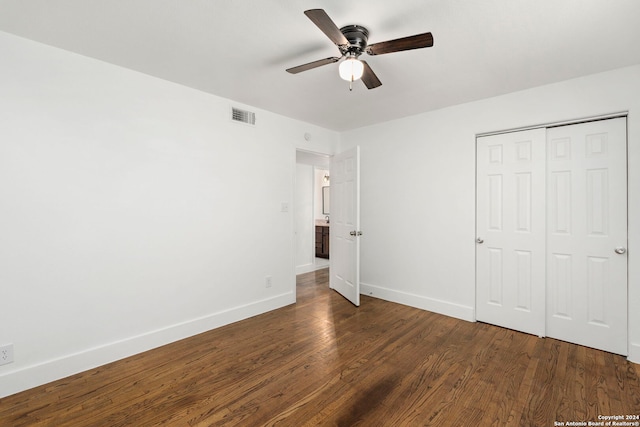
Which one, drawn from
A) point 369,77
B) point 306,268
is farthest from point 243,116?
point 306,268

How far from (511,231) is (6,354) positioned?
4541mm

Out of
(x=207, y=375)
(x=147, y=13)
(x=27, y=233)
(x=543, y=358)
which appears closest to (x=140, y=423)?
(x=207, y=375)

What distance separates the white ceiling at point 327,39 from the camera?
5.84ft

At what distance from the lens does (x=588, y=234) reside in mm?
2771

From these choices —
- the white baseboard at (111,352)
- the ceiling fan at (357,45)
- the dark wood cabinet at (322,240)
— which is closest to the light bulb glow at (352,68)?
the ceiling fan at (357,45)

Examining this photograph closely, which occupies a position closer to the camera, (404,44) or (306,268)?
(404,44)

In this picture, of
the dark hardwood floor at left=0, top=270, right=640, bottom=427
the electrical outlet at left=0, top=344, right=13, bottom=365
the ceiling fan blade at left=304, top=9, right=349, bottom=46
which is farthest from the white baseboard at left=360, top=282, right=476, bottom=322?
the electrical outlet at left=0, top=344, right=13, bottom=365

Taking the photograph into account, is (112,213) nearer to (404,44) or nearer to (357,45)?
(357,45)

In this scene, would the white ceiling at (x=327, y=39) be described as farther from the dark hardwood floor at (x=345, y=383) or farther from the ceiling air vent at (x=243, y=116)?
the dark hardwood floor at (x=345, y=383)

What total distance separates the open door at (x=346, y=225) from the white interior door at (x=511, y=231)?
143 cm

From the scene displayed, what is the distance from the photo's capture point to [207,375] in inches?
91.0

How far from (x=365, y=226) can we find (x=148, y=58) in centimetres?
329

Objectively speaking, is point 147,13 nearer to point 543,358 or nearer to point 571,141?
point 571,141

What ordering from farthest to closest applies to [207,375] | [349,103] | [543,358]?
[349,103], [543,358], [207,375]
